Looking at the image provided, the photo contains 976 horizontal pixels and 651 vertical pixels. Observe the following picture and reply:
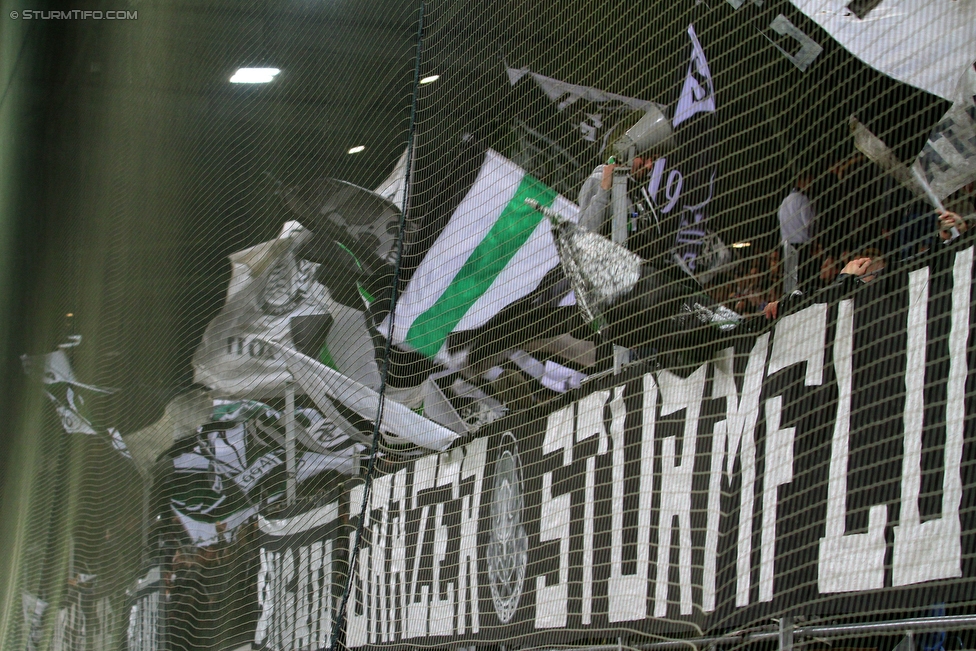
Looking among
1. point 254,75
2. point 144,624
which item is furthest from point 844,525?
point 254,75

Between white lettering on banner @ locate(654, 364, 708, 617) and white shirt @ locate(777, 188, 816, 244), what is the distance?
0.34m

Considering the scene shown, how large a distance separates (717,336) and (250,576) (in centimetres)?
232

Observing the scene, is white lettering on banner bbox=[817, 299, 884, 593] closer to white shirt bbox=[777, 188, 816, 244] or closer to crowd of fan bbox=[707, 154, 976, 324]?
crowd of fan bbox=[707, 154, 976, 324]

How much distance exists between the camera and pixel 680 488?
81.6 inches

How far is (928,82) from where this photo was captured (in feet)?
5.98

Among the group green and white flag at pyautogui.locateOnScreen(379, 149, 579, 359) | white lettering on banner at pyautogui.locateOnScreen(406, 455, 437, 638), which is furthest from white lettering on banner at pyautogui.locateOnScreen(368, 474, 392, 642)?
green and white flag at pyautogui.locateOnScreen(379, 149, 579, 359)

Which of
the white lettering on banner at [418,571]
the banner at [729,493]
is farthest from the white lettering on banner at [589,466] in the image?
the white lettering on banner at [418,571]

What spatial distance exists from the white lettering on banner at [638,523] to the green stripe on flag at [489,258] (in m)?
0.78

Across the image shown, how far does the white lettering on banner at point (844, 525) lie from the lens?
163cm

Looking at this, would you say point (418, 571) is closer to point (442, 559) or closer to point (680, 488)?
point (442, 559)

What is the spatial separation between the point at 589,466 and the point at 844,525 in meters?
0.72

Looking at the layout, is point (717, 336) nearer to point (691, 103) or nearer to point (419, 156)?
point (691, 103)

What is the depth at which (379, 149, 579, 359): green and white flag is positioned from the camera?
9.25 ft

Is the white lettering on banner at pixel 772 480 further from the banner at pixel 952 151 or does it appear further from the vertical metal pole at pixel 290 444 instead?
the vertical metal pole at pixel 290 444
